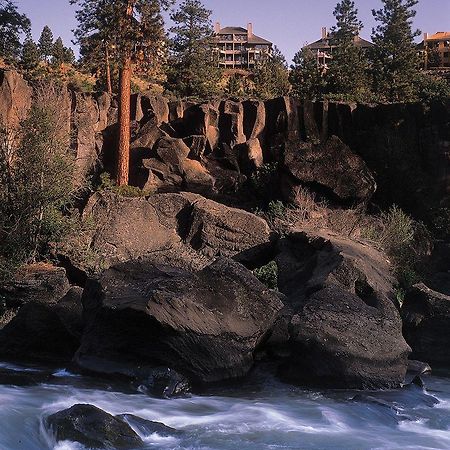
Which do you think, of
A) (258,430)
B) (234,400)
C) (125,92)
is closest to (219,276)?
(234,400)

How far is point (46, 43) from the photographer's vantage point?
6300 centimetres

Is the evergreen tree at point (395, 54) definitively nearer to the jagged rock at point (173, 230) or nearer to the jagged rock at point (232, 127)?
the jagged rock at point (232, 127)

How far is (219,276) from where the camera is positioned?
1273 cm

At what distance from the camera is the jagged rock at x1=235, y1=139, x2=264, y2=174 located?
28375mm

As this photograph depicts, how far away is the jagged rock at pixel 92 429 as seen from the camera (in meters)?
8.02

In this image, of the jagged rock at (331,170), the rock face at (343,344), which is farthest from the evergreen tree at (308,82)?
the rock face at (343,344)

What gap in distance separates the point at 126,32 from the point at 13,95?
16.1 ft

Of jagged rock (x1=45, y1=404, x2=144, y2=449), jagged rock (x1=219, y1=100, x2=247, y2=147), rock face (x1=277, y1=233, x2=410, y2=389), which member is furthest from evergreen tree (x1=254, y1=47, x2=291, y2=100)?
jagged rock (x1=45, y1=404, x2=144, y2=449)

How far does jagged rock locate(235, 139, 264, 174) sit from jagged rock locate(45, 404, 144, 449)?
2033 cm

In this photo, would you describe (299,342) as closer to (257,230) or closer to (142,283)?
A: (142,283)

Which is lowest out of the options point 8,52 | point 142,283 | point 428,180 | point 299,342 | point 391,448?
point 391,448

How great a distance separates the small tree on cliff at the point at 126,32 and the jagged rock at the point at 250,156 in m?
5.30

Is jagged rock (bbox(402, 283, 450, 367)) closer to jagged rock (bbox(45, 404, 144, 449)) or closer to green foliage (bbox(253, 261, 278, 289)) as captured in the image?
green foliage (bbox(253, 261, 278, 289))

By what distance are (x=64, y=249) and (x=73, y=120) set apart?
829 cm
